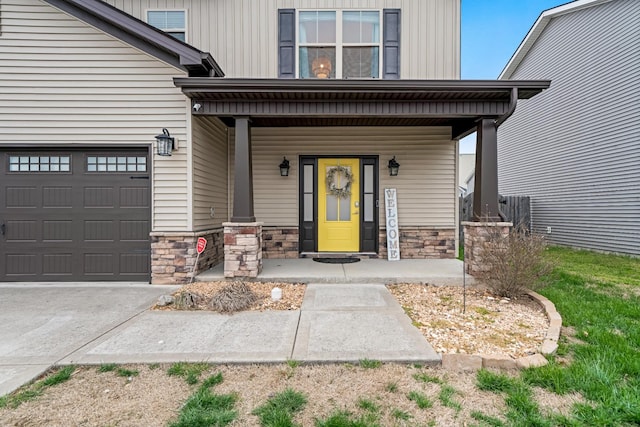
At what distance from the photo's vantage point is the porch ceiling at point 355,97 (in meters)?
4.65

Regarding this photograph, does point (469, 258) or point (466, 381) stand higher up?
point (469, 258)

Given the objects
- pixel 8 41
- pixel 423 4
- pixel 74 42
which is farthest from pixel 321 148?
pixel 8 41

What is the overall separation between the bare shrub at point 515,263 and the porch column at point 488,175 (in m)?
0.66

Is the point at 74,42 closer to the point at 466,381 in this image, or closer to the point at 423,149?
the point at 423,149

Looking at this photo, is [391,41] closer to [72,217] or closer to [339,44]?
[339,44]

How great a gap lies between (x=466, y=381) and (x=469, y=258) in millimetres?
3138

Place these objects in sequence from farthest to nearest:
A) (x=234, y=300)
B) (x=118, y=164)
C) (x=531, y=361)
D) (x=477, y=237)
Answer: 1. (x=118, y=164)
2. (x=477, y=237)
3. (x=234, y=300)
4. (x=531, y=361)

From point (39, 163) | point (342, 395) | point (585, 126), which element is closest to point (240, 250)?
point (342, 395)

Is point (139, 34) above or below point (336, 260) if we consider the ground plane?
above

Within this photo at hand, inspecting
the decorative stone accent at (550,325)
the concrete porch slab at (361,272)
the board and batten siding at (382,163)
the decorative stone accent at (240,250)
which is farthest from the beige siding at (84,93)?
the decorative stone accent at (550,325)

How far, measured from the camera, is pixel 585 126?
8938 mm

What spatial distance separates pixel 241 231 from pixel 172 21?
4.97 meters

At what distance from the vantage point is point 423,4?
649 cm

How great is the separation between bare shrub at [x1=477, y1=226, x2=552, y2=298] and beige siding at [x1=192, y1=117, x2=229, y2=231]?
4563 mm
